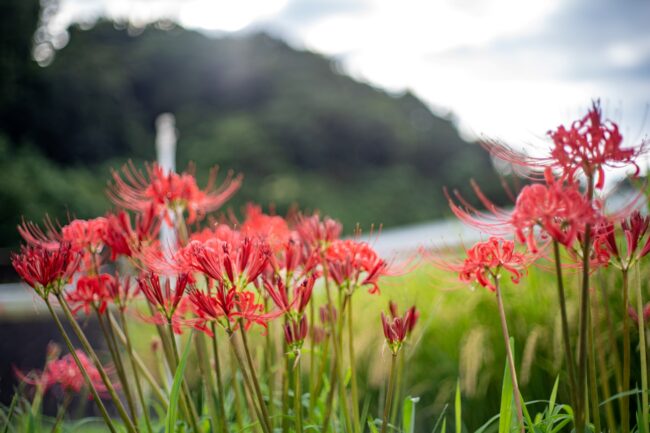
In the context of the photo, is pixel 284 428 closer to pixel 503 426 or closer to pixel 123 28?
pixel 503 426

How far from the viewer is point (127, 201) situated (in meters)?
1.85

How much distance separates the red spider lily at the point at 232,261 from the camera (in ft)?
4.01

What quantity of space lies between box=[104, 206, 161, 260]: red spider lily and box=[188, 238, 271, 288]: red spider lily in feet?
1.36

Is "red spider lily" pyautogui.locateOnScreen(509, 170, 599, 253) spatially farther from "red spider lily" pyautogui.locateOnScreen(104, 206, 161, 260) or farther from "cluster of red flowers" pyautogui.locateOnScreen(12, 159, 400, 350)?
"red spider lily" pyautogui.locateOnScreen(104, 206, 161, 260)

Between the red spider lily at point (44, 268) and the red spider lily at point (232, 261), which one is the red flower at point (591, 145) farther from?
the red spider lily at point (44, 268)

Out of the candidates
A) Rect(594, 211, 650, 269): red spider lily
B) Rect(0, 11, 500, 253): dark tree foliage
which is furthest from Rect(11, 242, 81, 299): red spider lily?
Rect(0, 11, 500, 253): dark tree foliage

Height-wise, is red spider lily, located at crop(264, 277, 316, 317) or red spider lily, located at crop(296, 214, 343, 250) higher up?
red spider lily, located at crop(296, 214, 343, 250)

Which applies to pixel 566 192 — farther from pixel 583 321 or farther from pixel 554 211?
pixel 583 321

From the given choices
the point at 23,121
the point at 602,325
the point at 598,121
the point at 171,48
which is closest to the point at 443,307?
the point at 602,325

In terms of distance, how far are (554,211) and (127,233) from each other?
1.11 m

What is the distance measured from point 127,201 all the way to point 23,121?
66.2ft

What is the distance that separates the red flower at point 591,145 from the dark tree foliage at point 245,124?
18703 millimetres

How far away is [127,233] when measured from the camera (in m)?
1.63

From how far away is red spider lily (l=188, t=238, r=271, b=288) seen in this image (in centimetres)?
122
